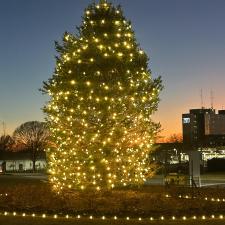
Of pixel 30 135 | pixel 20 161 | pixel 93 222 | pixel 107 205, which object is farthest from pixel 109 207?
pixel 30 135

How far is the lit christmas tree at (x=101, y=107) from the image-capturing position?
19.6 metres

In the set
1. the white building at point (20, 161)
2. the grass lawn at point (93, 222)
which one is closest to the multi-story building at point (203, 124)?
the white building at point (20, 161)

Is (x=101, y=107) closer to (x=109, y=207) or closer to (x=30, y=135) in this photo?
(x=109, y=207)

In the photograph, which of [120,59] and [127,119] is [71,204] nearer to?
[127,119]

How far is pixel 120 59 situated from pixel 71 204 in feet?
21.1

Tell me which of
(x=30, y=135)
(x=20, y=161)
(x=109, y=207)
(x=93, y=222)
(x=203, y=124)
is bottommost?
(x=93, y=222)

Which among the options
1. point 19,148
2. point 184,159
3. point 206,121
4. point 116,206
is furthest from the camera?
point 206,121

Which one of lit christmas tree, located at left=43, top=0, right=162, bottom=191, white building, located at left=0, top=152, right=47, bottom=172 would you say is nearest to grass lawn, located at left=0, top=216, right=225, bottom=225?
lit christmas tree, located at left=43, top=0, right=162, bottom=191

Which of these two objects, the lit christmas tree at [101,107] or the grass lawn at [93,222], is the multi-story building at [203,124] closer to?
the lit christmas tree at [101,107]

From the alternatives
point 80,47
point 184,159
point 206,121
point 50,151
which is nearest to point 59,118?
point 50,151

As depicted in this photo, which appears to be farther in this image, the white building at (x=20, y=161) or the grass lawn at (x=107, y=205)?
the white building at (x=20, y=161)

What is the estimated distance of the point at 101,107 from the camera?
1980 centimetres

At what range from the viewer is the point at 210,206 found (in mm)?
16891

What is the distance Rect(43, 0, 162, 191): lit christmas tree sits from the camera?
1964 centimetres
